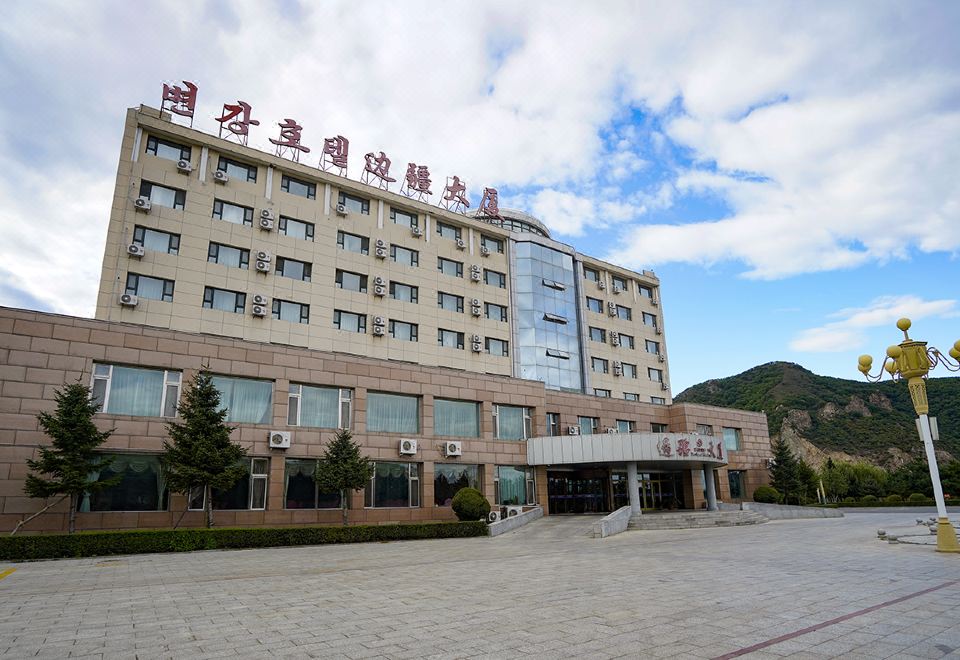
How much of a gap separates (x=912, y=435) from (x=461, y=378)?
80.7 m

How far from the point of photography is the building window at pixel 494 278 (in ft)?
135

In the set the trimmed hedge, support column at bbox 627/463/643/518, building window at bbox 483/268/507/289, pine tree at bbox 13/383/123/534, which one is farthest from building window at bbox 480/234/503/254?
pine tree at bbox 13/383/123/534

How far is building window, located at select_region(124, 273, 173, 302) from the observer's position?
28.0 m

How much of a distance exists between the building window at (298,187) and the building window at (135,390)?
47.4ft

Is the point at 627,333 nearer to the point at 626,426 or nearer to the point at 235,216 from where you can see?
the point at 626,426

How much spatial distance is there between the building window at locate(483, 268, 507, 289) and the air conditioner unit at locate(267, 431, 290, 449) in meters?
19.5

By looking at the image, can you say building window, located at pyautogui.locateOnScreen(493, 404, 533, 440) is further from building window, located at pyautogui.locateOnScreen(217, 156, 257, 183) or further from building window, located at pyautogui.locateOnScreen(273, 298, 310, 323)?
building window, located at pyautogui.locateOnScreen(217, 156, 257, 183)

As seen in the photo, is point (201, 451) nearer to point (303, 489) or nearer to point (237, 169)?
point (303, 489)

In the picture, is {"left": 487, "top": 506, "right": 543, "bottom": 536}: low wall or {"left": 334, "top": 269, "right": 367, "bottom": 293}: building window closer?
{"left": 487, "top": 506, "right": 543, "bottom": 536}: low wall

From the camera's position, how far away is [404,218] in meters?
38.5

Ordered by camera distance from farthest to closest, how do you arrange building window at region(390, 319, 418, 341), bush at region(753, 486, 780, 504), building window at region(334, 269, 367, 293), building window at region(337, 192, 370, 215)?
bush at region(753, 486, 780, 504) → building window at region(337, 192, 370, 215) → building window at region(390, 319, 418, 341) → building window at region(334, 269, 367, 293)

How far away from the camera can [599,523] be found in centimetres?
2514

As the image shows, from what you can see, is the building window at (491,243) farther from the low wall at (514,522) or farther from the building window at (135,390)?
the building window at (135,390)

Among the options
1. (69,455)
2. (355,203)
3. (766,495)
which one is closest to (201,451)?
(69,455)
